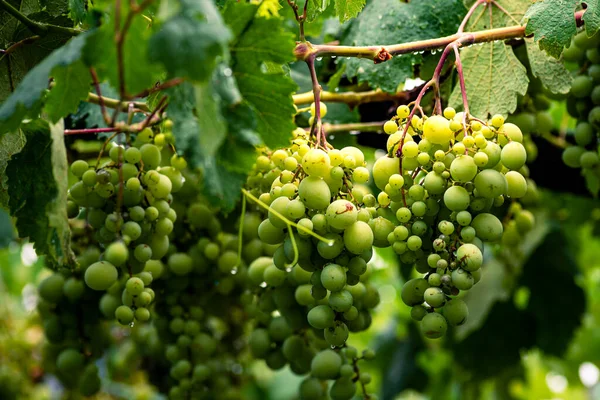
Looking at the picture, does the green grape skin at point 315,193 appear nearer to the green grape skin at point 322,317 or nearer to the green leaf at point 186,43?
the green grape skin at point 322,317

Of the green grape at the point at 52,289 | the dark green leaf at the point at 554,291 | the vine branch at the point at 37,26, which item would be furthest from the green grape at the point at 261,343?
the dark green leaf at the point at 554,291

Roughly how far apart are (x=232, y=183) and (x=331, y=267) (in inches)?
7.6

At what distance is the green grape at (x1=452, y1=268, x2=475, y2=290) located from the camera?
82cm

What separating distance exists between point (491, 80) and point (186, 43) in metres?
0.80

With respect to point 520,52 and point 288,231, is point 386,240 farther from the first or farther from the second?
point 520,52

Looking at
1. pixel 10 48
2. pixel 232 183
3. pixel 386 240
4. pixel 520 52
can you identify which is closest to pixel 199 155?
pixel 232 183

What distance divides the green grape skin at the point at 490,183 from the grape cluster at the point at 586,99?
475mm

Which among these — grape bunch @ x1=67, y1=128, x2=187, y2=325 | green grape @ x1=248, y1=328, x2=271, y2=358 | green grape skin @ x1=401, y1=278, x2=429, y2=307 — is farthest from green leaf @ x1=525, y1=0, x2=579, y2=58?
green grape @ x1=248, y1=328, x2=271, y2=358

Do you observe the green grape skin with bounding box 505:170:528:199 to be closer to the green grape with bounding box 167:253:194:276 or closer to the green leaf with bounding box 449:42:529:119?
the green leaf with bounding box 449:42:529:119

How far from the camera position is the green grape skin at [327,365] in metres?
1.11

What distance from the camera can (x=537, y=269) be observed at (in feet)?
7.14

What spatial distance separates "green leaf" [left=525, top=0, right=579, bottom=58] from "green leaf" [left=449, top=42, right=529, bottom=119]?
0.43ft

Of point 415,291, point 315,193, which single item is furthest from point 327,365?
point 315,193

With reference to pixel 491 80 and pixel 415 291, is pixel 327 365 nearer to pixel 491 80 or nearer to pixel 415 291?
pixel 415 291
